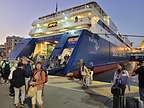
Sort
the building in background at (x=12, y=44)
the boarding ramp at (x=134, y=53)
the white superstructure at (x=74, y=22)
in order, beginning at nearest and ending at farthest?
the white superstructure at (x=74, y=22), the building in background at (x=12, y=44), the boarding ramp at (x=134, y=53)

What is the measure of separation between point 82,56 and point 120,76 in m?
12.4

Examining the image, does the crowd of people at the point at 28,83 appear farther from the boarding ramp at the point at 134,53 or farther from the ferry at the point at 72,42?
the boarding ramp at the point at 134,53

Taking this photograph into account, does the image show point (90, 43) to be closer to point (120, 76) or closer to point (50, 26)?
point (50, 26)

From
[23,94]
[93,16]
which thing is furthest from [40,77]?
[93,16]

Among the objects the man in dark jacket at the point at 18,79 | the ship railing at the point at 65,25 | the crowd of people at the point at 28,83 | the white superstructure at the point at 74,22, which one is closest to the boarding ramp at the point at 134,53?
the white superstructure at the point at 74,22

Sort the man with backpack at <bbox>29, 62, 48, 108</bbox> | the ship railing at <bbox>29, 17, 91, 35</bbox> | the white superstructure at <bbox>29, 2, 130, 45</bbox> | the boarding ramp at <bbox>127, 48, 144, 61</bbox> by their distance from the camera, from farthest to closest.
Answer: the boarding ramp at <bbox>127, 48, 144, 61</bbox> → the white superstructure at <bbox>29, 2, 130, 45</bbox> → the ship railing at <bbox>29, 17, 91, 35</bbox> → the man with backpack at <bbox>29, 62, 48, 108</bbox>

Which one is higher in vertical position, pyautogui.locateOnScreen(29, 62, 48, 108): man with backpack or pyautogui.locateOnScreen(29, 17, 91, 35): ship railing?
pyautogui.locateOnScreen(29, 17, 91, 35): ship railing

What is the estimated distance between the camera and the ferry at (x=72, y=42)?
19500mm

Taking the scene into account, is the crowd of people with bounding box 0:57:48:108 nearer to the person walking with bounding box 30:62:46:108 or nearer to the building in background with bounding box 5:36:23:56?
the person walking with bounding box 30:62:46:108

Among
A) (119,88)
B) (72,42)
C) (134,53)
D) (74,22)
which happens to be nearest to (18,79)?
(119,88)

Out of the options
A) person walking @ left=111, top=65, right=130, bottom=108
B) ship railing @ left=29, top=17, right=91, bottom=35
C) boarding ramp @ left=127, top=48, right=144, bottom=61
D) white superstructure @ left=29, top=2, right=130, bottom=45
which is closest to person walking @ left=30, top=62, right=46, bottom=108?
person walking @ left=111, top=65, right=130, bottom=108

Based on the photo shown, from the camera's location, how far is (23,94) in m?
7.96

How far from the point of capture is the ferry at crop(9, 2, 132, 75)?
19.5 meters

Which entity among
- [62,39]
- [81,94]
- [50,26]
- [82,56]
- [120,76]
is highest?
[50,26]
